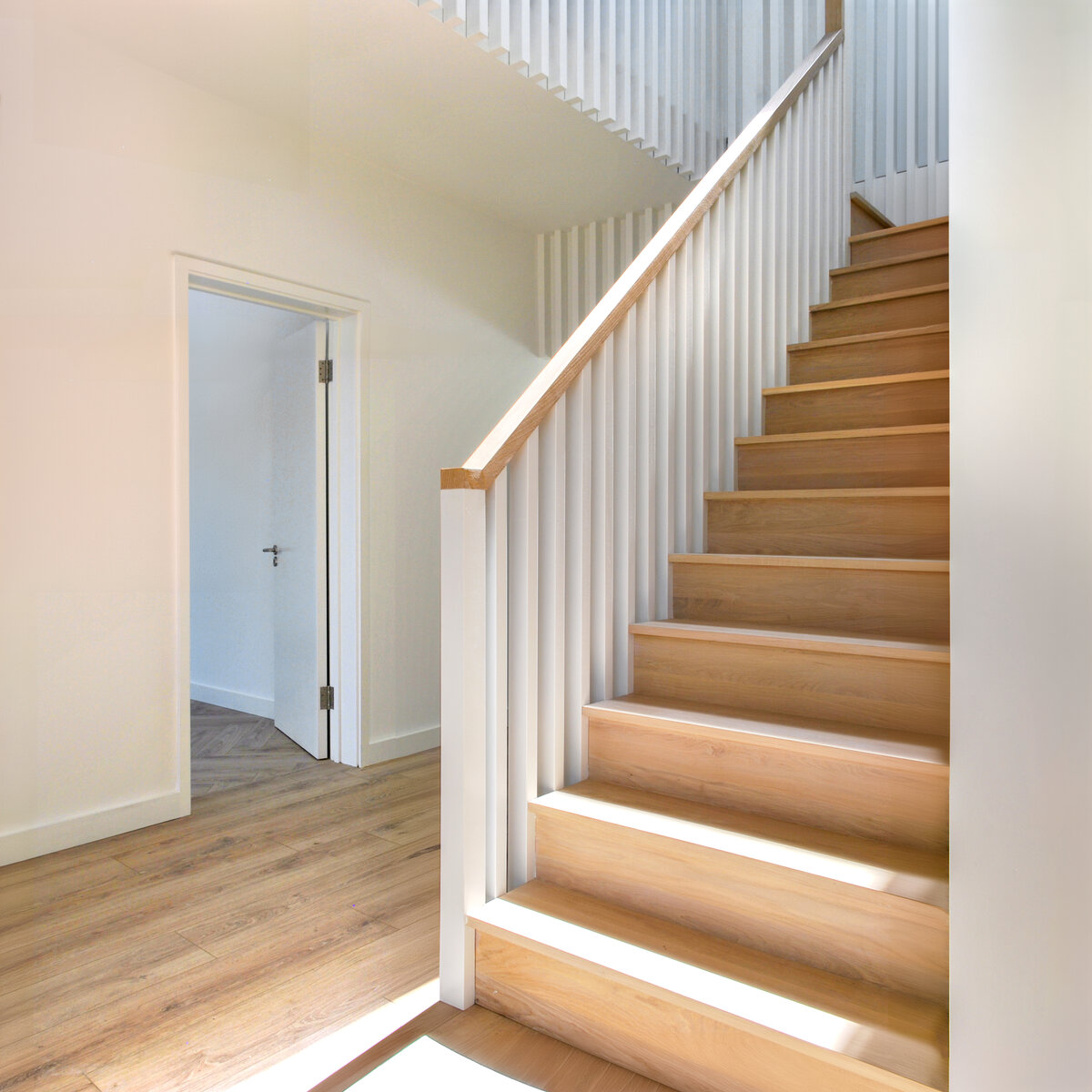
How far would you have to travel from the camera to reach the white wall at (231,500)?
4398mm

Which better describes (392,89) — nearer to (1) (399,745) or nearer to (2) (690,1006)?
(1) (399,745)

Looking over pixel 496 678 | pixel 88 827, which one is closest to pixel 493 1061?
pixel 496 678

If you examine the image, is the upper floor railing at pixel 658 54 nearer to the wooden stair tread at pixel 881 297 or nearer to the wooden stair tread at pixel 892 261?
the wooden stair tread at pixel 892 261

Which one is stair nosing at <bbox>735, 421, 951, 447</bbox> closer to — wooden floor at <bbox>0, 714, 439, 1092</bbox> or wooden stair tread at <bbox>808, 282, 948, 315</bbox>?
wooden stair tread at <bbox>808, 282, 948, 315</bbox>

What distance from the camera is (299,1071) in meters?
1.46

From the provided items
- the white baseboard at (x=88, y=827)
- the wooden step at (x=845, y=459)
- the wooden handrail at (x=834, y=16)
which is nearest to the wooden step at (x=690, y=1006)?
the wooden step at (x=845, y=459)

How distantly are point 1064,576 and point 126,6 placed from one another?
279 centimetres

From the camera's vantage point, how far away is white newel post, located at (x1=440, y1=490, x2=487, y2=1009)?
160 cm

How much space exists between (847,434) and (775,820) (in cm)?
127

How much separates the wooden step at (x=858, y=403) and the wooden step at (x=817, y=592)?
2.03 ft

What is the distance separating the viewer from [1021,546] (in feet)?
3.15

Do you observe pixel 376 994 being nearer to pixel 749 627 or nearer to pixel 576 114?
pixel 749 627

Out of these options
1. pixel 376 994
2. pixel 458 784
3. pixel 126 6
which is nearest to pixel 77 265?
pixel 126 6

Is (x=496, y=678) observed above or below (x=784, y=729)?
above
